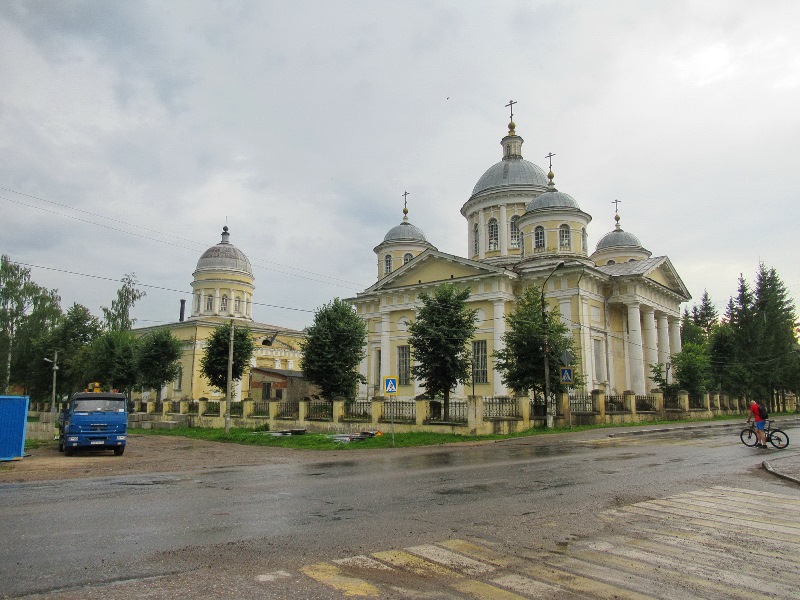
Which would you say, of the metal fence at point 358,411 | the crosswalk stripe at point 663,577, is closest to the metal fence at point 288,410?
the metal fence at point 358,411

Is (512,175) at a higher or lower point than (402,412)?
higher

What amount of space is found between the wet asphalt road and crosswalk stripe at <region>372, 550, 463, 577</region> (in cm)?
30

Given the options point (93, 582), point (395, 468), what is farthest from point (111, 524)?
point (395, 468)

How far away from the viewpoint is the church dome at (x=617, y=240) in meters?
54.5

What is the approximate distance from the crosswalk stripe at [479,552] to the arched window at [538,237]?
Answer: 3511 centimetres

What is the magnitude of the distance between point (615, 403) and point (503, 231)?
1703 centimetres

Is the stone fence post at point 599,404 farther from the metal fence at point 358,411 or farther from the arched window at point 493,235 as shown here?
the arched window at point 493,235

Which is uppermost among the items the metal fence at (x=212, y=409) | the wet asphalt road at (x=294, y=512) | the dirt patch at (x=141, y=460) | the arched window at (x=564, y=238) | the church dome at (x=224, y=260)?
the church dome at (x=224, y=260)

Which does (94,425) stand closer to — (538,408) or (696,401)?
(538,408)

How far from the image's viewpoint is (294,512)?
842 centimetres

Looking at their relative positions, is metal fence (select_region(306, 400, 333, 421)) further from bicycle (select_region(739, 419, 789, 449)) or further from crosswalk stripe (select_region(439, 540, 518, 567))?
crosswalk stripe (select_region(439, 540, 518, 567))

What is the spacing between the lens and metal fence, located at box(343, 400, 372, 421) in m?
28.0

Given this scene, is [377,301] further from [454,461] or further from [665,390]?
[454,461]

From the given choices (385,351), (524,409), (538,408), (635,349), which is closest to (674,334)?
(635,349)
